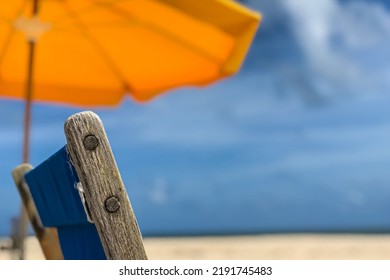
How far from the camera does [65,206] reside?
86cm

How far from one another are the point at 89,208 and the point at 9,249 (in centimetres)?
184

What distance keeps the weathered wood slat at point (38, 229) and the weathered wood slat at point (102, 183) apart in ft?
1.72

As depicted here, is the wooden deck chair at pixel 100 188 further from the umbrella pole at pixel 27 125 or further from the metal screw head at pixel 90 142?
the umbrella pole at pixel 27 125

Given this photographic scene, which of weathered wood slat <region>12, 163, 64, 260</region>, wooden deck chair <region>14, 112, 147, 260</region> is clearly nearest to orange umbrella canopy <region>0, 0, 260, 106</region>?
weathered wood slat <region>12, 163, 64, 260</region>

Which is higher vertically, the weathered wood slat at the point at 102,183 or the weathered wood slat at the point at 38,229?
the weathered wood slat at the point at 38,229

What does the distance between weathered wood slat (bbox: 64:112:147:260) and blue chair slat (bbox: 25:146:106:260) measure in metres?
0.06

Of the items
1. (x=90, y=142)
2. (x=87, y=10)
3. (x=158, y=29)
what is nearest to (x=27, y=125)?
(x=87, y=10)

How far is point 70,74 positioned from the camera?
3748mm

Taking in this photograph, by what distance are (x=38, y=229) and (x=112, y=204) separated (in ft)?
2.01

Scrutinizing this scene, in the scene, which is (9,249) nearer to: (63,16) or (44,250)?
(44,250)

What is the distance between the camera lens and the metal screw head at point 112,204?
2.31 ft

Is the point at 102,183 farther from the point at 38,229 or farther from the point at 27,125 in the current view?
the point at 27,125

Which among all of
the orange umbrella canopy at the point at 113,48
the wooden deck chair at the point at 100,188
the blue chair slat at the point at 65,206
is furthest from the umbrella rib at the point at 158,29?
the wooden deck chair at the point at 100,188
